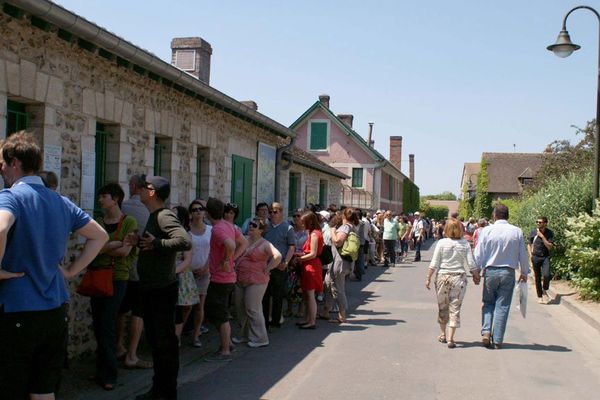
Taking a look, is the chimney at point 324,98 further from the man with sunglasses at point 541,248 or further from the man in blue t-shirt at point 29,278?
the man in blue t-shirt at point 29,278

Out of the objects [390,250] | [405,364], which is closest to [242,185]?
[405,364]

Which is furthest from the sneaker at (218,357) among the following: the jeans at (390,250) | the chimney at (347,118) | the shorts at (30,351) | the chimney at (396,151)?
the chimney at (396,151)

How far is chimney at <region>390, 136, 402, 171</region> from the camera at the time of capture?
56.2 metres

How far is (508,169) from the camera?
65.0 metres

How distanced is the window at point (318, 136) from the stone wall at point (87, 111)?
28089 mm

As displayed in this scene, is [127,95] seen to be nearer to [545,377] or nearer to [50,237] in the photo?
[50,237]

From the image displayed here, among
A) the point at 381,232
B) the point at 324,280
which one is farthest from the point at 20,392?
the point at 381,232

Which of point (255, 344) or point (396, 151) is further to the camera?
point (396, 151)

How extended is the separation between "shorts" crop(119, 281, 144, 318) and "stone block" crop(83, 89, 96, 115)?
1.91 m

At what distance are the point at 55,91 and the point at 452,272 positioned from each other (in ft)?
16.4

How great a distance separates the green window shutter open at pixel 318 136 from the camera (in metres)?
38.4

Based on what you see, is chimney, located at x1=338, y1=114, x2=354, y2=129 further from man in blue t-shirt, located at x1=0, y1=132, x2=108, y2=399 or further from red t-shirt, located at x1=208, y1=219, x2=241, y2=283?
man in blue t-shirt, located at x1=0, y1=132, x2=108, y2=399

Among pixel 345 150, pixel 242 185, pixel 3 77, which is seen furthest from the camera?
pixel 345 150

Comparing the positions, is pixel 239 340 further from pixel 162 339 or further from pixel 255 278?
pixel 162 339
